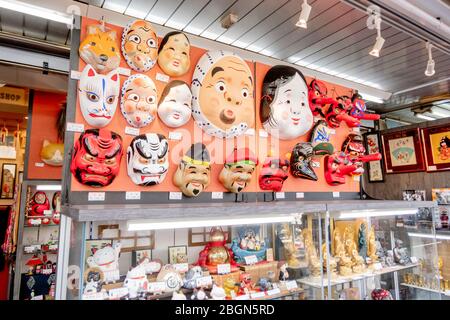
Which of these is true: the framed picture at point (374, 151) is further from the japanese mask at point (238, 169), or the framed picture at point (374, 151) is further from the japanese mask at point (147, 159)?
the japanese mask at point (147, 159)

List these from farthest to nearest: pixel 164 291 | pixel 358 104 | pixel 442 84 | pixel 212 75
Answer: pixel 442 84, pixel 358 104, pixel 212 75, pixel 164 291

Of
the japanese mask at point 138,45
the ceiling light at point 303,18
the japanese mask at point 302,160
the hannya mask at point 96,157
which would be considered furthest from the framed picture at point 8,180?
the ceiling light at point 303,18

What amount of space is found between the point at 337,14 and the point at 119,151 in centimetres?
230

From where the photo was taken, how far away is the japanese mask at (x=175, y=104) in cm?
229

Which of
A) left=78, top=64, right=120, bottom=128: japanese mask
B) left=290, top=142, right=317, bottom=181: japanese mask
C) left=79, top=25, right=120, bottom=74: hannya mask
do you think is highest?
left=79, top=25, right=120, bottom=74: hannya mask

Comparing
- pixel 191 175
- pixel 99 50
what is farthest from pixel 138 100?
pixel 191 175

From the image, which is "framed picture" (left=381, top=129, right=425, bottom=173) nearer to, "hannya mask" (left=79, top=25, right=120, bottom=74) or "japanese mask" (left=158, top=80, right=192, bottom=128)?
"japanese mask" (left=158, top=80, right=192, bottom=128)

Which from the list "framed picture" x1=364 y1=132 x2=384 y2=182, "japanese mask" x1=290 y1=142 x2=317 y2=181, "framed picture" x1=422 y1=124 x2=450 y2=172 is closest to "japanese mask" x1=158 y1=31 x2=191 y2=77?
"japanese mask" x1=290 y1=142 x2=317 y2=181

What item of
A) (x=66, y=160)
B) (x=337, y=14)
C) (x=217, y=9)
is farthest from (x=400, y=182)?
(x=66, y=160)

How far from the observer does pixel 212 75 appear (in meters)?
2.49

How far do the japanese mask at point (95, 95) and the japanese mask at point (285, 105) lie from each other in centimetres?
136

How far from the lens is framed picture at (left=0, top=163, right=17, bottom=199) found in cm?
570

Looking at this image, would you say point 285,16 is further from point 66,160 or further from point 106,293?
point 106,293

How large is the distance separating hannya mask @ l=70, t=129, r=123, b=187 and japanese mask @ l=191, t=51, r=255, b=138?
0.70 m
